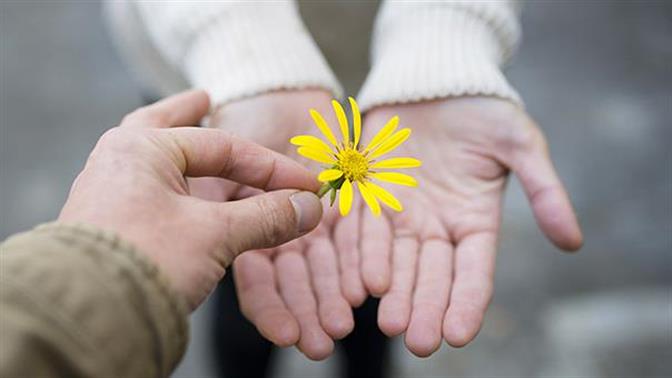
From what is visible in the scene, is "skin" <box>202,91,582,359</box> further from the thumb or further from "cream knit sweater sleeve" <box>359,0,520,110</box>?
the thumb

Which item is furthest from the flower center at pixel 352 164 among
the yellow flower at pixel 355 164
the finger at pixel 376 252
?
the finger at pixel 376 252

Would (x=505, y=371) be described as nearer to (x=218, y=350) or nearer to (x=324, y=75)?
(x=218, y=350)

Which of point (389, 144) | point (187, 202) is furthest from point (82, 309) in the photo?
point (389, 144)

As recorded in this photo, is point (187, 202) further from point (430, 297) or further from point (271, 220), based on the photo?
point (430, 297)

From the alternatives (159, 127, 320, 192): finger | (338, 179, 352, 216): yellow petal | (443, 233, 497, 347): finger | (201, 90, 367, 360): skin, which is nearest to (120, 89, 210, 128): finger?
(201, 90, 367, 360): skin

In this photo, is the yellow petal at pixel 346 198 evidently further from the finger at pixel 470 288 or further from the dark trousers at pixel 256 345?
the dark trousers at pixel 256 345
